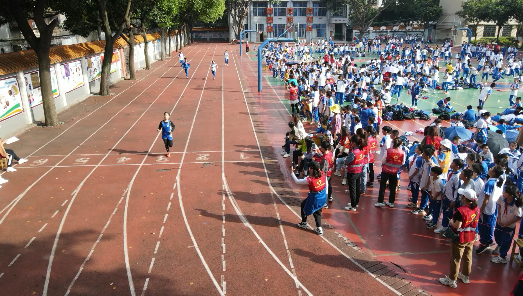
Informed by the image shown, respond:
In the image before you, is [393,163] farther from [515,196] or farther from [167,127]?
[167,127]

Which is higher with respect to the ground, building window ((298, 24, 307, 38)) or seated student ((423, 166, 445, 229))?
Answer: building window ((298, 24, 307, 38))

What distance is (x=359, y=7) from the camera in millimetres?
61906

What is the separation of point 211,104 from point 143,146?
7682 mm

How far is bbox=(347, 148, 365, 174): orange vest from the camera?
864 centimetres

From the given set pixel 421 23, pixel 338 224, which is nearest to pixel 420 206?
pixel 338 224

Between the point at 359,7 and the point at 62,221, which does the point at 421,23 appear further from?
the point at 62,221

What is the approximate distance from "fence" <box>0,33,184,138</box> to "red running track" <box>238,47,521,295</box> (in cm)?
1196

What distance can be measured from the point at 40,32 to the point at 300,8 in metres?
67.6

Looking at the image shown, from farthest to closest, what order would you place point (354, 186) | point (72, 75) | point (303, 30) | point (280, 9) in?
1. point (303, 30)
2. point (280, 9)
3. point (72, 75)
4. point (354, 186)

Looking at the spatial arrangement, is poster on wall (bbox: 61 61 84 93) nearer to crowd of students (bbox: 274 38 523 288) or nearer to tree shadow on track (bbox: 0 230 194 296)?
crowd of students (bbox: 274 38 523 288)

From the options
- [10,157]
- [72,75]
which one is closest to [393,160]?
[10,157]

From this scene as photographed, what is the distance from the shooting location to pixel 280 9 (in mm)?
76562

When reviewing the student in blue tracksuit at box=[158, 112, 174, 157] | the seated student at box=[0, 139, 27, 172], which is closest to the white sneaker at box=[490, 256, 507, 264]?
the student in blue tracksuit at box=[158, 112, 174, 157]

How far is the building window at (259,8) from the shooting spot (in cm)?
7675
